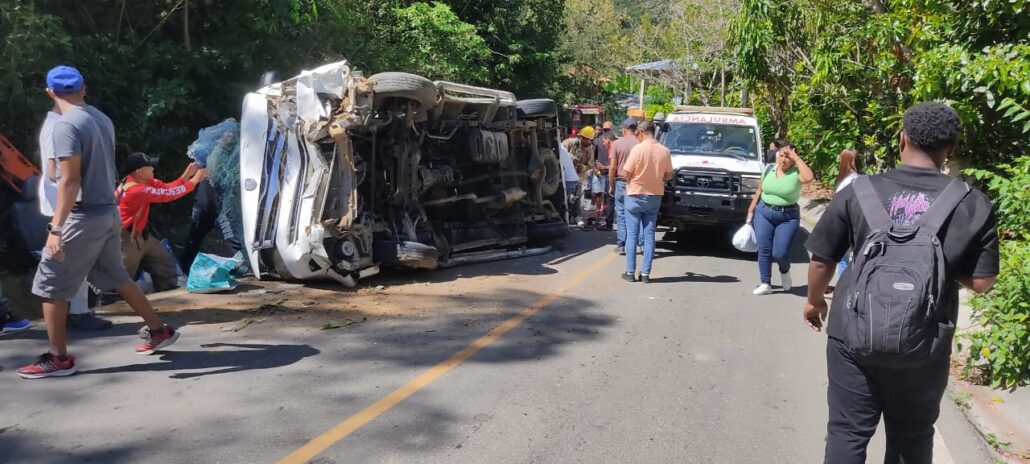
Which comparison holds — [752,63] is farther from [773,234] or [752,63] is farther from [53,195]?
[53,195]

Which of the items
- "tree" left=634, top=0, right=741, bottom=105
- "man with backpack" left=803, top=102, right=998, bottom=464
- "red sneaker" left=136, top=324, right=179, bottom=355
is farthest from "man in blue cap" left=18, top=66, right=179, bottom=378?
"tree" left=634, top=0, right=741, bottom=105

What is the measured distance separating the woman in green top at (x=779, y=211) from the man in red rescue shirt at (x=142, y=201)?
5723mm

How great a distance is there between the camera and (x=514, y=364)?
6305mm

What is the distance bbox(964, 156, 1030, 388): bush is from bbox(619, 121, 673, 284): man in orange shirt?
3.70 m

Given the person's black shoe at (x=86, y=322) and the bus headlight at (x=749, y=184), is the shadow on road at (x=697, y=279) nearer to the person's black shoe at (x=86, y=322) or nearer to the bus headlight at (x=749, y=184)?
the bus headlight at (x=749, y=184)

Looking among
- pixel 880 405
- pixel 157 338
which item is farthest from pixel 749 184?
pixel 880 405

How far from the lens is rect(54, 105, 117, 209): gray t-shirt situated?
203 inches

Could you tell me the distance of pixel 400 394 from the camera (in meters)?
5.49

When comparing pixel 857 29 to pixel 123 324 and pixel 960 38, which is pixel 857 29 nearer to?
pixel 960 38

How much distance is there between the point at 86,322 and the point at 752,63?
36.6 ft

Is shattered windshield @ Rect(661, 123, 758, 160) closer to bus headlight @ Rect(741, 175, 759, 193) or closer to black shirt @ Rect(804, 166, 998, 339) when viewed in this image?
bus headlight @ Rect(741, 175, 759, 193)

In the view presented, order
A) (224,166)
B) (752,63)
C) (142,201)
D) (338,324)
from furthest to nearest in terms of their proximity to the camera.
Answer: (752,63)
(224,166)
(142,201)
(338,324)

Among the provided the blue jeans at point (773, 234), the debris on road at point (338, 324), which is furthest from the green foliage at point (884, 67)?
the debris on road at point (338, 324)

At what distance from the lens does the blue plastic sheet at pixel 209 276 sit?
833cm
